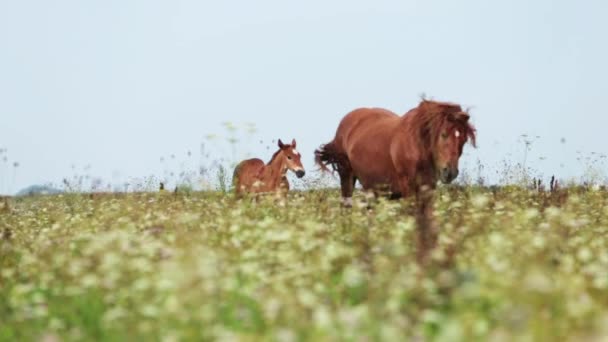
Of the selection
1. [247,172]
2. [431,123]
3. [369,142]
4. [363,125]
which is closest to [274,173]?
[247,172]

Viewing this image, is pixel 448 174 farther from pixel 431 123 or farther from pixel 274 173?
pixel 274 173

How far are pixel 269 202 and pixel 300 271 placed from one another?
6612mm

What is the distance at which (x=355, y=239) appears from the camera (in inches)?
393

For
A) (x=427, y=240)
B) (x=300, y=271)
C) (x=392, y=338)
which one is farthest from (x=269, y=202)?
(x=392, y=338)

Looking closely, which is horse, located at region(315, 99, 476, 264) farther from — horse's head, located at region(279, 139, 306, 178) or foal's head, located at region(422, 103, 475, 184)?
horse's head, located at region(279, 139, 306, 178)

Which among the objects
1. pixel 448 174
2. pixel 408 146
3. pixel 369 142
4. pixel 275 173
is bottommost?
pixel 448 174

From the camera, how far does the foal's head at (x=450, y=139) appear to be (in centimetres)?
1284

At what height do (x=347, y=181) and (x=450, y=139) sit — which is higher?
(x=450, y=139)

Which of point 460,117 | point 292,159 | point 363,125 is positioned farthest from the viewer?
point 292,159

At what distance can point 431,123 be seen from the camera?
13.1 m

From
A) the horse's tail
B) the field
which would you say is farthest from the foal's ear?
the horse's tail

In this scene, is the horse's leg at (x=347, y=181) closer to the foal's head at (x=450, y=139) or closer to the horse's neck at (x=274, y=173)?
the horse's neck at (x=274, y=173)

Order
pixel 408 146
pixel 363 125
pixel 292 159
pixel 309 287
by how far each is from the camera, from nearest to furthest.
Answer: pixel 309 287 → pixel 408 146 → pixel 363 125 → pixel 292 159

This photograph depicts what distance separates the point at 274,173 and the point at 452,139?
22.5 feet
